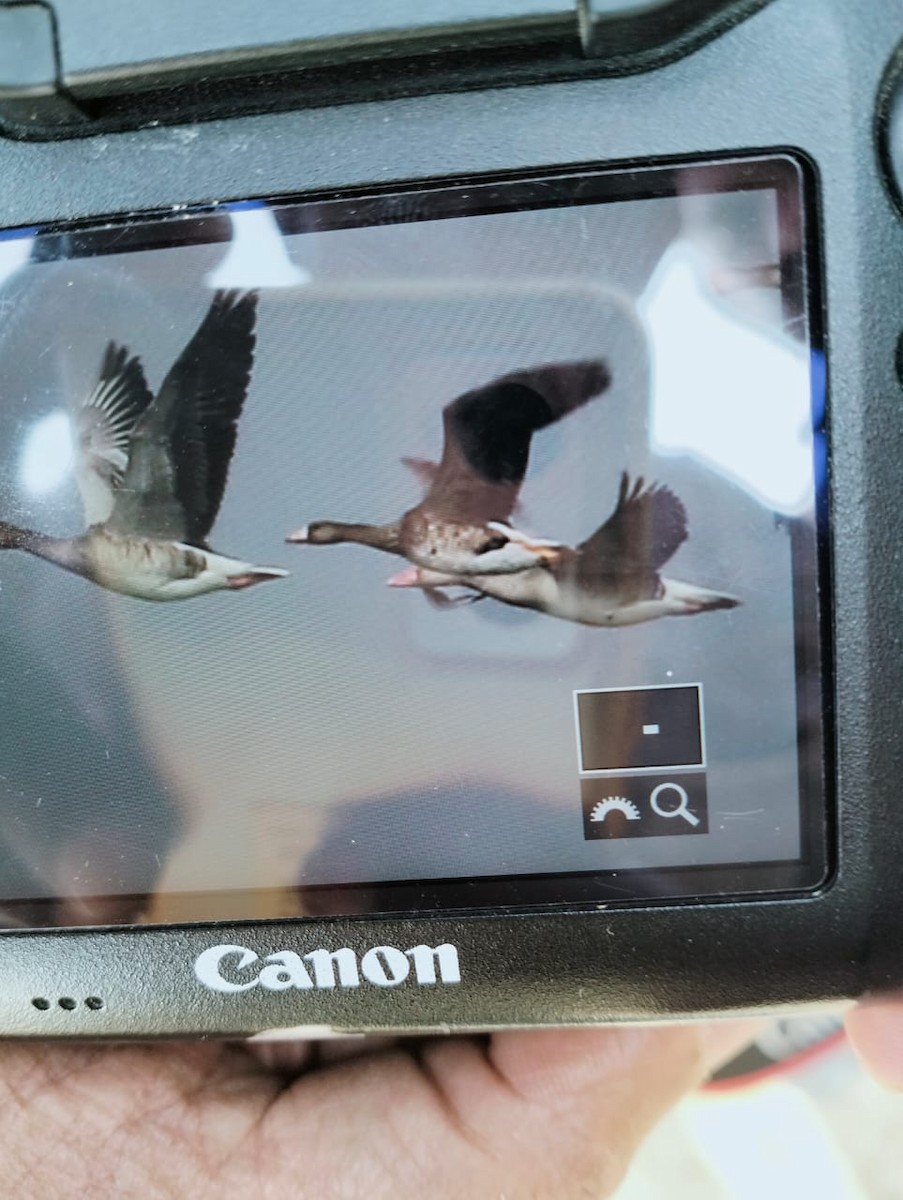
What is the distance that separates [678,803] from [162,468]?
0.91 feet

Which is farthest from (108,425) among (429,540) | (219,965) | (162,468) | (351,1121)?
(351,1121)

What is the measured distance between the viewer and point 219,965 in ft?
1.66

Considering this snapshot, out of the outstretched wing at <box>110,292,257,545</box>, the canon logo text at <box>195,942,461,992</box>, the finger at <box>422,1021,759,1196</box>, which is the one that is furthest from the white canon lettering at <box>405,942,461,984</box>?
the outstretched wing at <box>110,292,257,545</box>

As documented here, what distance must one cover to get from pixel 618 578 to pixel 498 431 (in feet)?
0.27

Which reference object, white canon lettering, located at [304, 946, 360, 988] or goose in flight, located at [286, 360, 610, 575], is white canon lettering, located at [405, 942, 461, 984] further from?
goose in flight, located at [286, 360, 610, 575]

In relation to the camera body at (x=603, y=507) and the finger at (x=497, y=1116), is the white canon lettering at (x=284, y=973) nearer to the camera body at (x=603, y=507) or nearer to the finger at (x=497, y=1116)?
the camera body at (x=603, y=507)

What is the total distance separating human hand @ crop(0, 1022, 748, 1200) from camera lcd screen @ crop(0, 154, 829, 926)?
15 centimetres

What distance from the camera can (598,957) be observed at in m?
0.48

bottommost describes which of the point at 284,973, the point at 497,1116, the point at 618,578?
the point at 497,1116

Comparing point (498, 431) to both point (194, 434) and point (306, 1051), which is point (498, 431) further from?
point (306, 1051)

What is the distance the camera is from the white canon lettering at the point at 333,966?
1.63 ft

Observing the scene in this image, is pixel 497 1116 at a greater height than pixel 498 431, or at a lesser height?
lesser

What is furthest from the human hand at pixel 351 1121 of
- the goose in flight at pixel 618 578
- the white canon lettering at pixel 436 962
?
the goose in flight at pixel 618 578

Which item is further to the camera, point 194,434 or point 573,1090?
point 573,1090
